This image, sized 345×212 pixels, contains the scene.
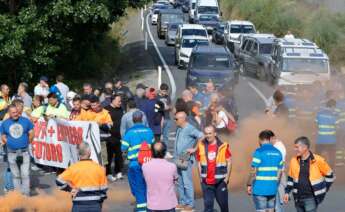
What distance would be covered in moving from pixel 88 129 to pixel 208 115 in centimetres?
266

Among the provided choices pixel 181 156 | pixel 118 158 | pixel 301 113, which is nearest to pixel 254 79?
pixel 301 113

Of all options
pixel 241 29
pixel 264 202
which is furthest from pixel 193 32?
pixel 264 202

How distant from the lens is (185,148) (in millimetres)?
13945

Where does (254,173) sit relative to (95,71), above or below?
above

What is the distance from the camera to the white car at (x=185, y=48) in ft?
136

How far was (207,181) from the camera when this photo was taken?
12.8 meters

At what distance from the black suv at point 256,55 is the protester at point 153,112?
15970 mm

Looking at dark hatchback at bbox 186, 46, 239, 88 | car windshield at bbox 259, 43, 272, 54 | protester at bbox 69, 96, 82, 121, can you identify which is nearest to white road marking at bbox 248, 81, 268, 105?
dark hatchback at bbox 186, 46, 239, 88

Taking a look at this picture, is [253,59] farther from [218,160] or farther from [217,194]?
[218,160]

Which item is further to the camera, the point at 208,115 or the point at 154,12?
the point at 154,12

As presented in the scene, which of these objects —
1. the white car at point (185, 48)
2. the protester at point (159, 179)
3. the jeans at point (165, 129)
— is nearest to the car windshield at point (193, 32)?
the white car at point (185, 48)

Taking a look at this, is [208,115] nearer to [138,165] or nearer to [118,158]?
[118,158]

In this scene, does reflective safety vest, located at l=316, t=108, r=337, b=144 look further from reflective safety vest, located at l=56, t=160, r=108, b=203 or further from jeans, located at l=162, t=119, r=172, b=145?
reflective safety vest, located at l=56, t=160, r=108, b=203

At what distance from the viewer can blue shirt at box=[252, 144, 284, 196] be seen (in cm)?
1207
